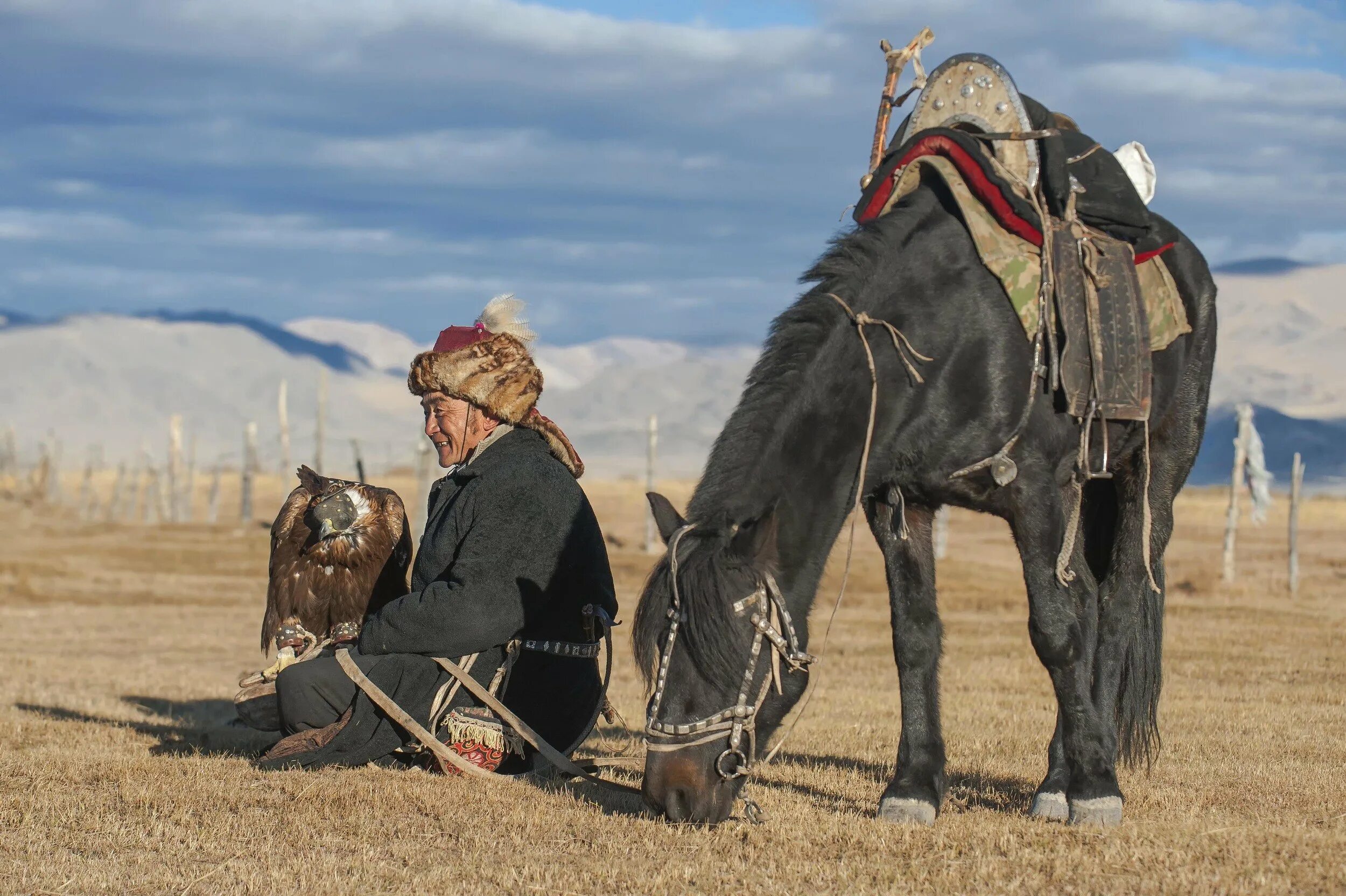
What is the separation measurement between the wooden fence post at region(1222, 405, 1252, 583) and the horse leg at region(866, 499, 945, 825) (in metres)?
21.0

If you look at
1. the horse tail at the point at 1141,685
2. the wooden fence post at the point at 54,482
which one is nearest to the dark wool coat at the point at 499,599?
the horse tail at the point at 1141,685

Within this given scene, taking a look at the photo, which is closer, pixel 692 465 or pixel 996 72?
pixel 996 72

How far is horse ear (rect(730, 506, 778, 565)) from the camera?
4.68 metres

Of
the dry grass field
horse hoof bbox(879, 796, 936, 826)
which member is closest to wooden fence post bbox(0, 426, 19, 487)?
the dry grass field

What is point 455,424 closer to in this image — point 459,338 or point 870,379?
point 459,338

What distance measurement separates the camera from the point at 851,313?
16.7ft

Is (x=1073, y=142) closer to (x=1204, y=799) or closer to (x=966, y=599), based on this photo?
(x=1204, y=799)

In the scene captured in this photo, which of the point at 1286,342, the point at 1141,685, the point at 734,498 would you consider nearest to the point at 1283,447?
the point at 1286,342

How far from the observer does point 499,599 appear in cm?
596

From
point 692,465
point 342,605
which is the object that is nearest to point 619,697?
point 342,605

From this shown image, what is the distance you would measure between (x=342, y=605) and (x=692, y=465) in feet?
375

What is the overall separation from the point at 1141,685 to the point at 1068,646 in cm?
118

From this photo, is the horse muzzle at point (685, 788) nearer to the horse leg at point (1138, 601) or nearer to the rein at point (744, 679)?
the rein at point (744, 679)

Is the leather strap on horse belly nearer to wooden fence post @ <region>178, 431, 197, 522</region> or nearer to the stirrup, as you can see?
the stirrup
